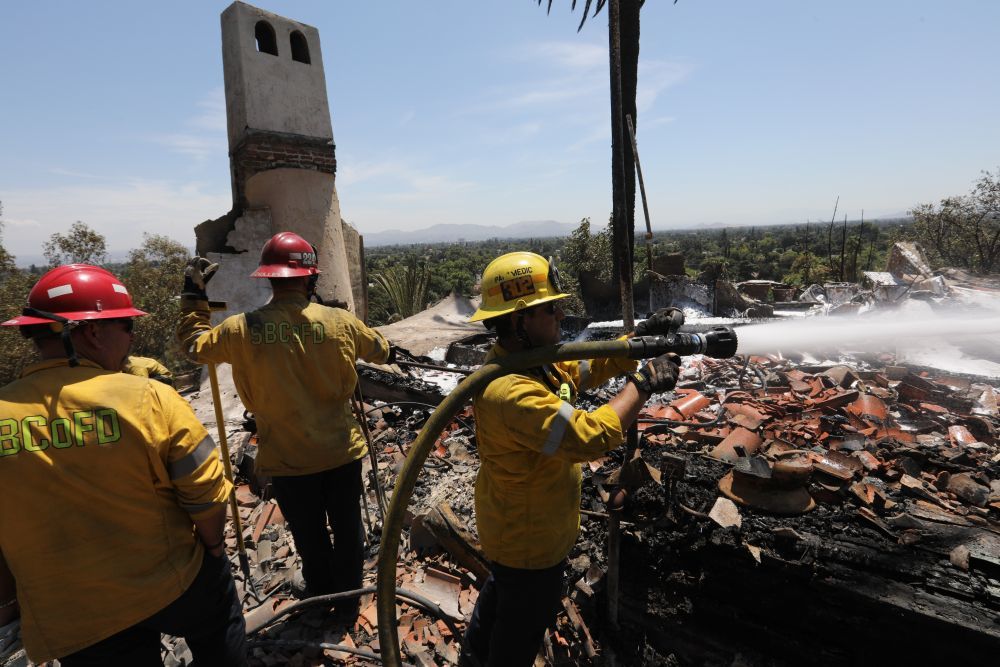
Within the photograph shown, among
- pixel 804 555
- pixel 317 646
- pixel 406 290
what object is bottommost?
pixel 317 646

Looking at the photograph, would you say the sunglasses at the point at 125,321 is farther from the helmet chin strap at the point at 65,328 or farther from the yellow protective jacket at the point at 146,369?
the yellow protective jacket at the point at 146,369

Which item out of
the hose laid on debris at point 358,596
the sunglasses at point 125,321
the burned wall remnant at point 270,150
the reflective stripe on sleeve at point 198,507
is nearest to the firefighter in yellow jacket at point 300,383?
the hose laid on debris at point 358,596

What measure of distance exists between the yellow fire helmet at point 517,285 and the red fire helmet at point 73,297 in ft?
4.44

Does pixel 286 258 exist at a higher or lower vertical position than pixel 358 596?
higher

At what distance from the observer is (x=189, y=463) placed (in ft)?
5.86

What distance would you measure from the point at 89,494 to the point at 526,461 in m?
1.61

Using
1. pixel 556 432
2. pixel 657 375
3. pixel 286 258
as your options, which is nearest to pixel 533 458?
pixel 556 432

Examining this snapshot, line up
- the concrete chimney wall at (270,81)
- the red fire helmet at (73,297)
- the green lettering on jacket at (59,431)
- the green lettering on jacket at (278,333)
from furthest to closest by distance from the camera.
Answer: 1. the concrete chimney wall at (270,81)
2. the green lettering on jacket at (278,333)
3. the red fire helmet at (73,297)
4. the green lettering on jacket at (59,431)

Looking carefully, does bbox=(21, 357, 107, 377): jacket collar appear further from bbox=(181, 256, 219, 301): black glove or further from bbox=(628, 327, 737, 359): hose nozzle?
bbox=(628, 327, 737, 359): hose nozzle

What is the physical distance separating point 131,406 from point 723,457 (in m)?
4.00

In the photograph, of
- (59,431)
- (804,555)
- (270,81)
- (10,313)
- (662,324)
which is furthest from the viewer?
(10,313)

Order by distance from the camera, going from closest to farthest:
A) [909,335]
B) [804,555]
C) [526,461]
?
[526,461] < [804,555] < [909,335]

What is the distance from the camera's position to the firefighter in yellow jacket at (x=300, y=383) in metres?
2.75

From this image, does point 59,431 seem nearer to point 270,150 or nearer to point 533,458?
point 533,458
